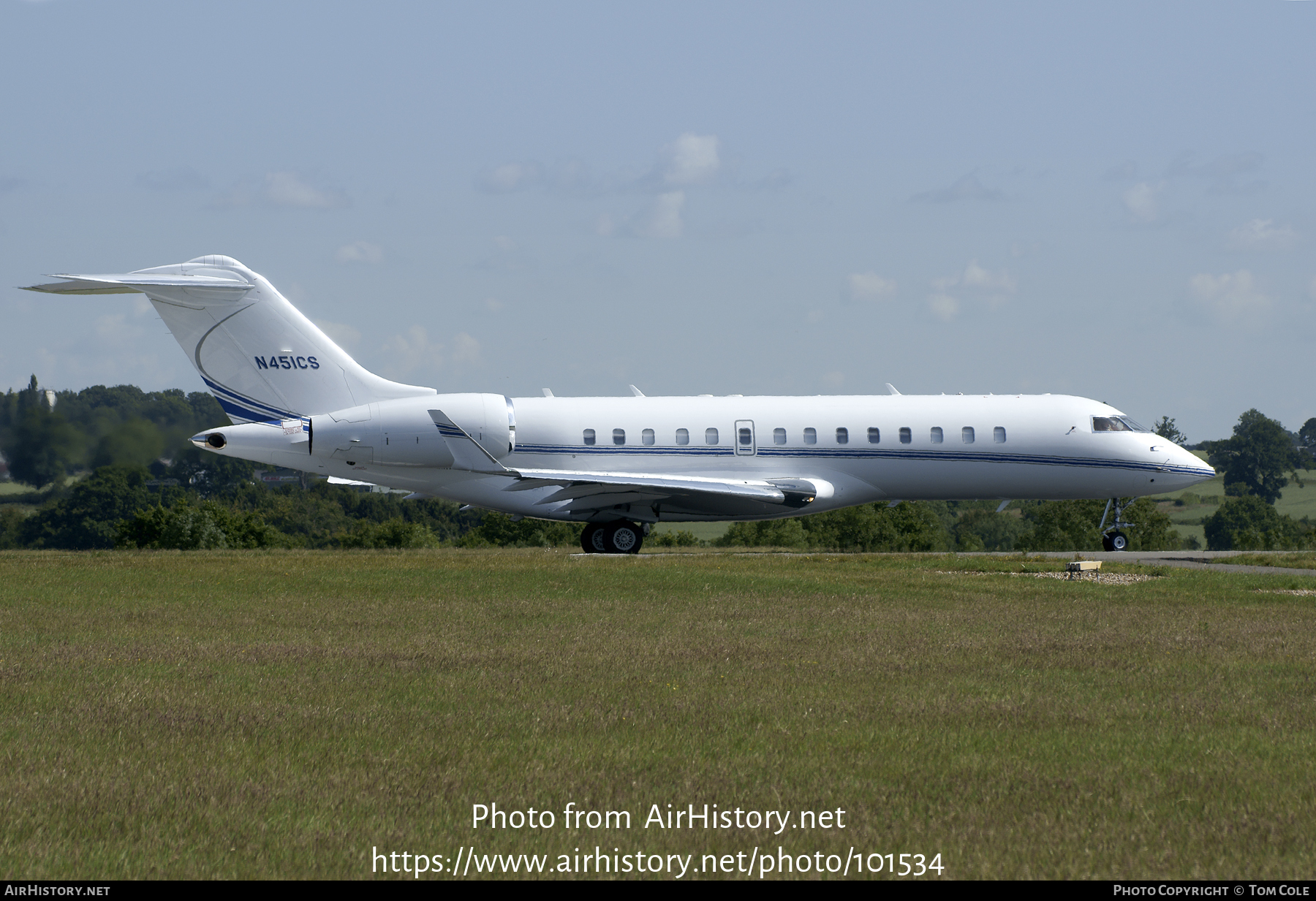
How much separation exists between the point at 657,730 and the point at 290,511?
5169cm

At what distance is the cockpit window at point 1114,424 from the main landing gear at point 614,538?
10774 millimetres

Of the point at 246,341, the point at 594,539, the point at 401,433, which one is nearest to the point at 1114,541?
the point at 594,539

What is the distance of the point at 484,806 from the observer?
733cm

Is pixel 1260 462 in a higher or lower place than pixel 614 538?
higher

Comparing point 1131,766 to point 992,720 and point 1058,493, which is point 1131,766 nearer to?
point 992,720

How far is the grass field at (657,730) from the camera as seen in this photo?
22.1 feet

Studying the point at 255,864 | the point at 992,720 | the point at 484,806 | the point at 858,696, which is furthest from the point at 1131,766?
the point at 255,864

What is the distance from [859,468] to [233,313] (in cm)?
1414

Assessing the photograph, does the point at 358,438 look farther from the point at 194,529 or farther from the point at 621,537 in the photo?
the point at 194,529

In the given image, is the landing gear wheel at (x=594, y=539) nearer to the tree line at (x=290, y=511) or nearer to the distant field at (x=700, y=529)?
the tree line at (x=290, y=511)

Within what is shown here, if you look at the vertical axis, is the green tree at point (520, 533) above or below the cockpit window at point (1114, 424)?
below

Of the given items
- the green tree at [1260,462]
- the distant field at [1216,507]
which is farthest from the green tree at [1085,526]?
the green tree at [1260,462]

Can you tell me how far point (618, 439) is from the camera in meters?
28.6

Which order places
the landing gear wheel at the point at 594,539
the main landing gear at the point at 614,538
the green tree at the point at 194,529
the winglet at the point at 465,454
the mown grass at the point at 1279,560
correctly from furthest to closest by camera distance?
the green tree at the point at 194,529
the landing gear wheel at the point at 594,539
the main landing gear at the point at 614,538
the winglet at the point at 465,454
the mown grass at the point at 1279,560
